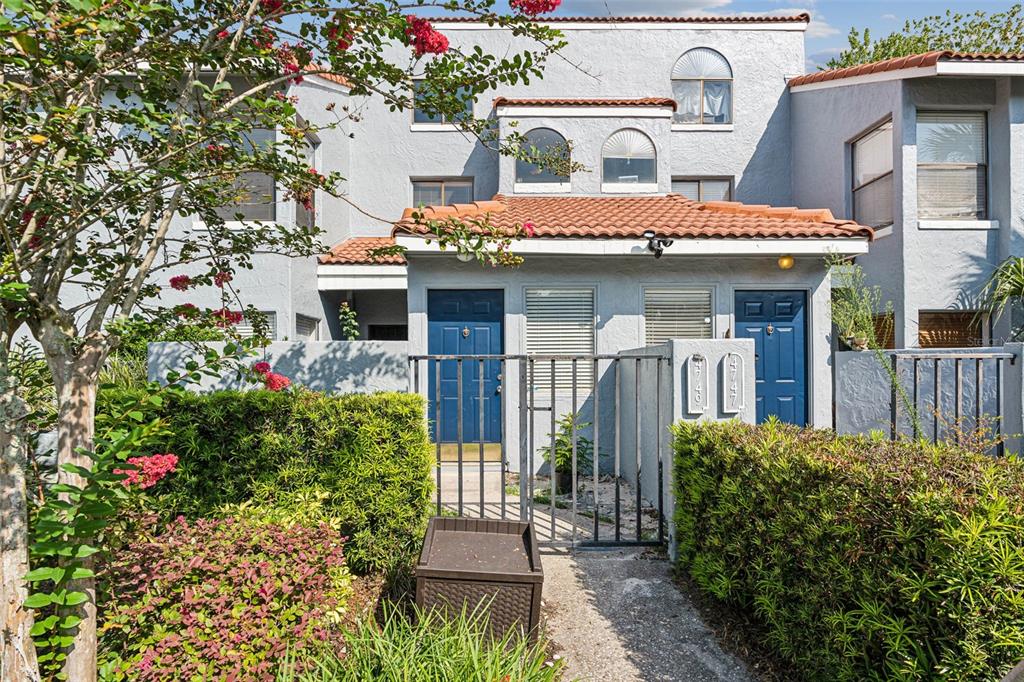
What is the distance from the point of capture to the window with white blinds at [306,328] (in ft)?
35.9

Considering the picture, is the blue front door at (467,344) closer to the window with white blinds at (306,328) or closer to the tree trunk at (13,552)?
the window with white blinds at (306,328)

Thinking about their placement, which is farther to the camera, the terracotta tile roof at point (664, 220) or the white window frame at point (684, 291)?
the white window frame at point (684, 291)

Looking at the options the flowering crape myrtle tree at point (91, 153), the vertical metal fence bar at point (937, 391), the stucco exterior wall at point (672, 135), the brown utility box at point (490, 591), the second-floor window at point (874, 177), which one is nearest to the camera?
the flowering crape myrtle tree at point (91, 153)

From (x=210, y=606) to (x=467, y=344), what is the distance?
638 cm

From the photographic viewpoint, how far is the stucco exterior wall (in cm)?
1395

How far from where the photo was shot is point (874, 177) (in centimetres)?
1115

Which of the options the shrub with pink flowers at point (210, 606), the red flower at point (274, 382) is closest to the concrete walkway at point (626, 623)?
the shrub with pink flowers at point (210, 606)

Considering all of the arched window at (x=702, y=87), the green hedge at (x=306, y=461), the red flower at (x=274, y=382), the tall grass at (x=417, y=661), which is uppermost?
the arched window at (x=702, y=87)

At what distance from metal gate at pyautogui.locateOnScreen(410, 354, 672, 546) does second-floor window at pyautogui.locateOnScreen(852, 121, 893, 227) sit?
252 inches

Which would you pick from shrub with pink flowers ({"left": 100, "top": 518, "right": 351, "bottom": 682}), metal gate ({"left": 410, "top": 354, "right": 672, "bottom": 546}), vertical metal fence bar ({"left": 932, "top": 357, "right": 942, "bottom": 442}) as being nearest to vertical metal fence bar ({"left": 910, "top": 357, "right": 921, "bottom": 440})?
vertical metal fence bar ({"left": 932, "top": 357, "right": 942, "bottom": 442})

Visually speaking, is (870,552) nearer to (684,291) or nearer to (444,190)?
(684,291)

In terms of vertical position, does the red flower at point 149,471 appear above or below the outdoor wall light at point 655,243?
below

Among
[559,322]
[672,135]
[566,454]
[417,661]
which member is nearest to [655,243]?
[559,322]

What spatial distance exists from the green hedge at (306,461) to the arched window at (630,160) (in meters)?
8.90
